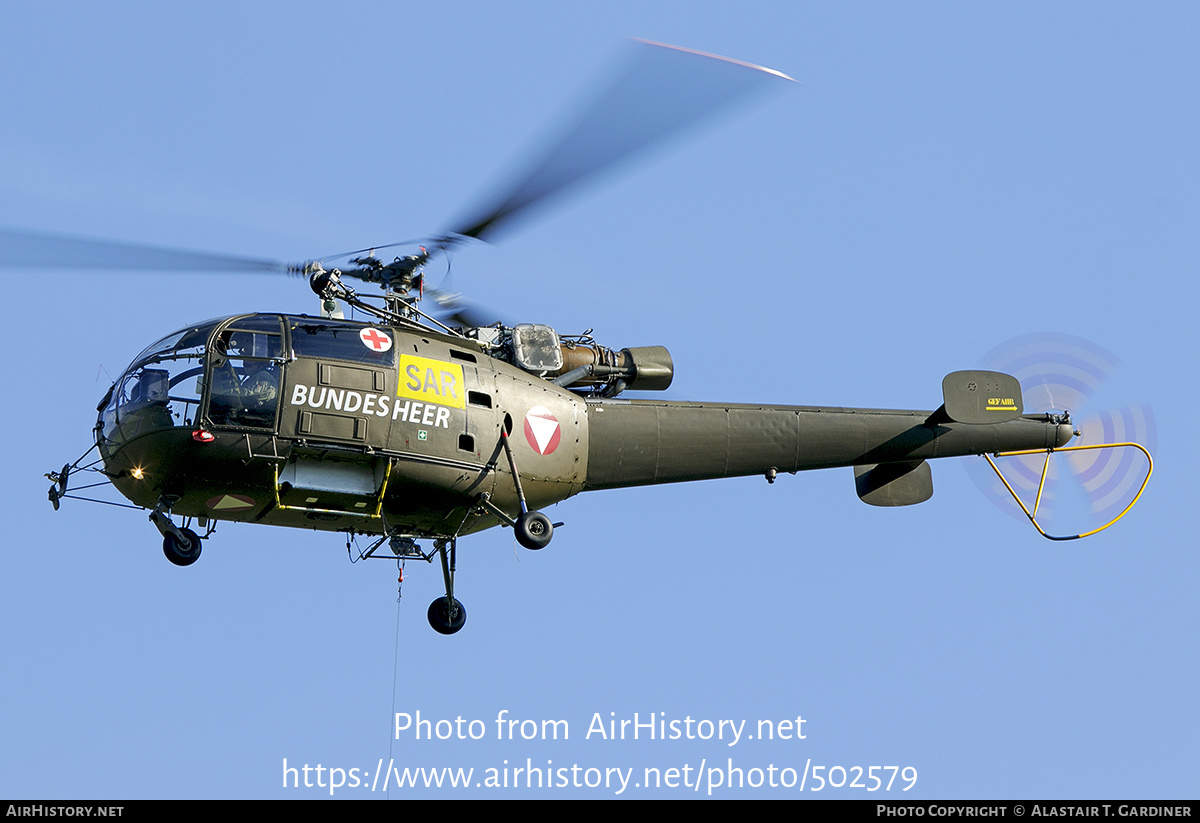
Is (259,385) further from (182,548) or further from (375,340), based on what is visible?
(182,548)

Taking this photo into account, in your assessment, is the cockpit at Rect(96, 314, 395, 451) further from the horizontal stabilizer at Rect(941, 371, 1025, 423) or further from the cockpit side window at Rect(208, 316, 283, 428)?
the horizontal stabilizer at Rect(941, 371, 1025, 423)

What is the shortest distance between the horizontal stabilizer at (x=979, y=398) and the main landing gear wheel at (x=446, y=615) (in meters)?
7.73

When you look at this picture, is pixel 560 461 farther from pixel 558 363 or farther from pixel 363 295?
pixel 363 295

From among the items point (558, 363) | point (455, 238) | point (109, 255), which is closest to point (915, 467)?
point (558, 363)

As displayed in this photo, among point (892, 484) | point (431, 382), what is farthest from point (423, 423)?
point (892, 484)

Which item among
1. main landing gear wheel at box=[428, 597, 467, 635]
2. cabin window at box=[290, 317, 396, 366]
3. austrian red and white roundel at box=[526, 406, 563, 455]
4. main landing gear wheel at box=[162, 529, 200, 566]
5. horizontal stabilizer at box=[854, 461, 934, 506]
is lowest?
main landing gear wheel at box=[428, 597, 467, 635]

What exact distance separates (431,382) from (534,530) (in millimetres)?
2274

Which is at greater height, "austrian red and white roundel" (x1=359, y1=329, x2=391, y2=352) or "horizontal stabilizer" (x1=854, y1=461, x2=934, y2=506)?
"austrian red and white roundel" (x1=359, y1=329, x2=391, y2=352)

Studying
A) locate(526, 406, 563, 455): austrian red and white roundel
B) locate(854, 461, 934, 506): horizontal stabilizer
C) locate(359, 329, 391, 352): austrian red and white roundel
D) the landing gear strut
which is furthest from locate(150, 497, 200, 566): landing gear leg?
locate(854, 461, 934, 506): horizontal stabilizer

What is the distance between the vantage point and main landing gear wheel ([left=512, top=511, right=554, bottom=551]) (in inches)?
757

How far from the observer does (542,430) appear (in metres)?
20.0

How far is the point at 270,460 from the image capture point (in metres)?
17.9

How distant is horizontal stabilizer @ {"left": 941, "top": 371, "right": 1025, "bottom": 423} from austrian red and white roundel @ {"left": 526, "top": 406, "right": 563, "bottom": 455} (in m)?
6.11
